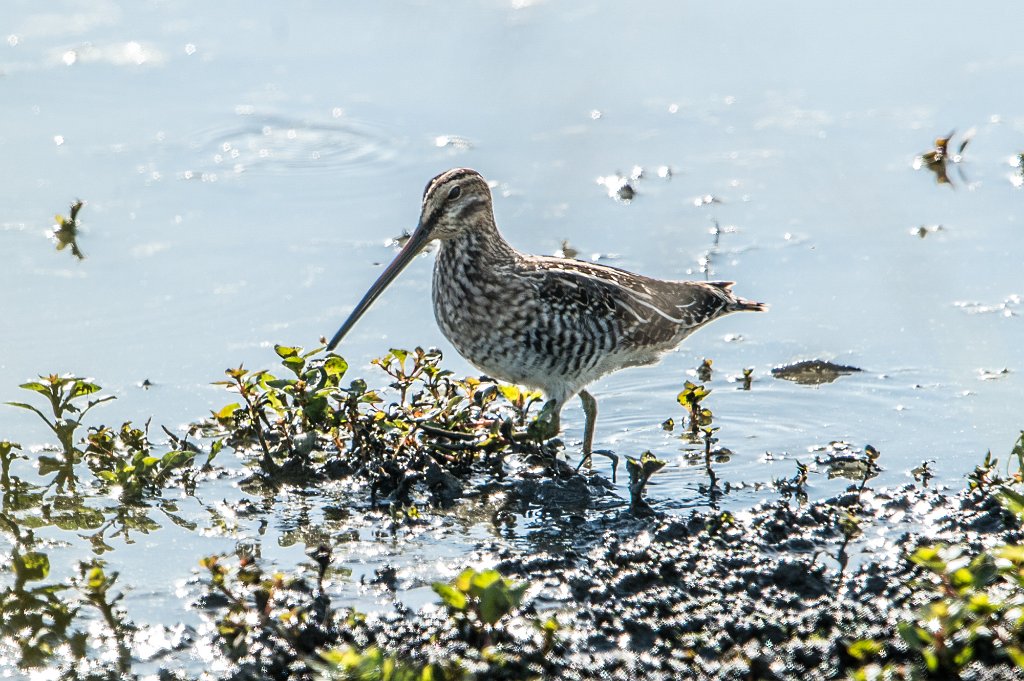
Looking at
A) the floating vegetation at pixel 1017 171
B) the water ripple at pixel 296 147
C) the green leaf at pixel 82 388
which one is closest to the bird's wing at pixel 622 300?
the green leaf at pixel 82 388

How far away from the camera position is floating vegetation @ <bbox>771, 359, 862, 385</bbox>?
7.14 meters

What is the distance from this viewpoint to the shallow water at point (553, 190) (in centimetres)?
696

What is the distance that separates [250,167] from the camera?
30.2 ft

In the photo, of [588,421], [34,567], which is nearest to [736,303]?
[588,421]

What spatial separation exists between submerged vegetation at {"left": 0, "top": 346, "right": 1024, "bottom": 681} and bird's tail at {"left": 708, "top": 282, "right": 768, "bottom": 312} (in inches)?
35.5

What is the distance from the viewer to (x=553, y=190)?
9.11 m

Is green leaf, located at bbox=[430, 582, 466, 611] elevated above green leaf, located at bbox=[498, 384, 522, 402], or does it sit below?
below

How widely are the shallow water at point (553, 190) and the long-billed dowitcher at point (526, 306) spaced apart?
0.41 meters

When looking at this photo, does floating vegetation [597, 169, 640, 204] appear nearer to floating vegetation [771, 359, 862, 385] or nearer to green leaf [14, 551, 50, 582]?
floating vegetation [771, 359, 862, 385]

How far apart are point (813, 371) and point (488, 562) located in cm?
262

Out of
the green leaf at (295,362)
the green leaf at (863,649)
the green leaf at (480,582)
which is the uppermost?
the green leaf at (295,362)

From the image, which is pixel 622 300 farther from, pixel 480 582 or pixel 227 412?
pixel 480 582

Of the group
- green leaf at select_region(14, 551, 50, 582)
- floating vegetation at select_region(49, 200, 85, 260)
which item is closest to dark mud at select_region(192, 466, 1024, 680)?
green leaf at select_region(14, 551, 50, 582)

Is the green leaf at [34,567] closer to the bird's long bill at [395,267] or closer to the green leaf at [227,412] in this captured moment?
the green leaf at [227,412]
